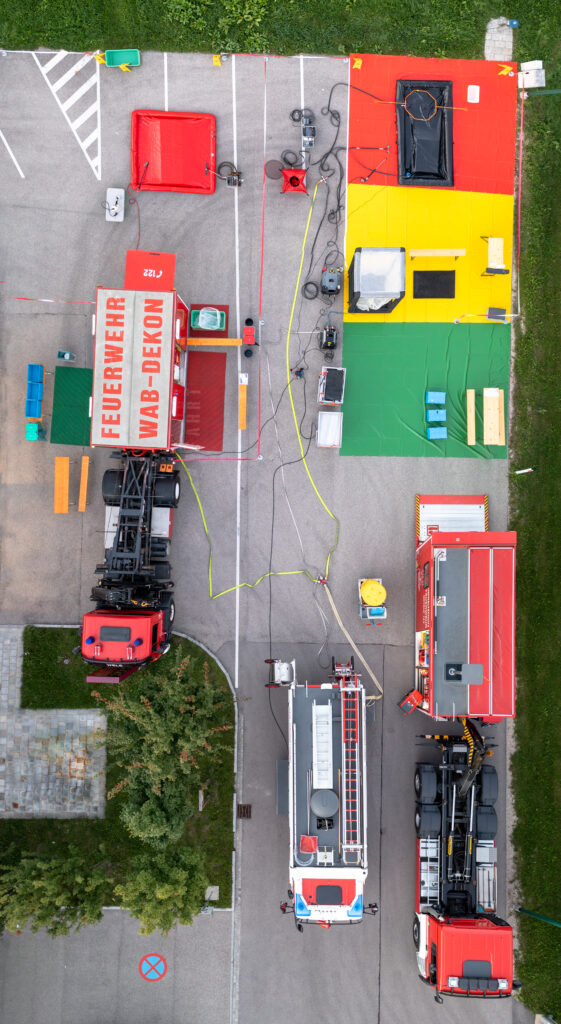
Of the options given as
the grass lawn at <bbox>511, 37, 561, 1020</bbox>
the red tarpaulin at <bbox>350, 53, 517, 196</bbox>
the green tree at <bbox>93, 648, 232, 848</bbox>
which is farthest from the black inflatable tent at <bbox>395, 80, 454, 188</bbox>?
the green tree at <bbox>93, 648, 232, 848</bbox>

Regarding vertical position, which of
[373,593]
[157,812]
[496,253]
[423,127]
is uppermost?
[423,127]

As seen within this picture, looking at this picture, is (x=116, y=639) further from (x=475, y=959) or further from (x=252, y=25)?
(x=252, y=25)

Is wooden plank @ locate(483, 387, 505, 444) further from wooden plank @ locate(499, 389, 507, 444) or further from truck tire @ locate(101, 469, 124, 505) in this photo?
truck tire @ locate(101, 469, 124, 505)

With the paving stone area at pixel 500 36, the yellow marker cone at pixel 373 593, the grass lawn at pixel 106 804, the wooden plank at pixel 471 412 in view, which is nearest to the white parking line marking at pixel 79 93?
the paving stone area at pixel 500 36

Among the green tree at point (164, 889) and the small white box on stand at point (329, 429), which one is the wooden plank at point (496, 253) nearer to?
the small white box on stand at point (329, 429)

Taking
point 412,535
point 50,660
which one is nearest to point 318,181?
point 412,535

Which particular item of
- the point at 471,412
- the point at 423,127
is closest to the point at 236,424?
the point at 471,412
